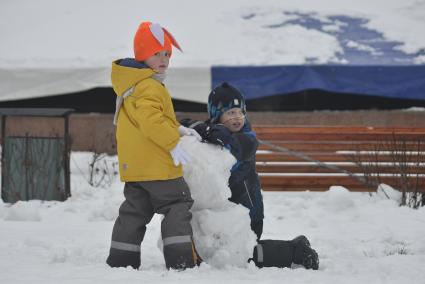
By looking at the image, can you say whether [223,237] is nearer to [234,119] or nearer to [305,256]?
[305,256]

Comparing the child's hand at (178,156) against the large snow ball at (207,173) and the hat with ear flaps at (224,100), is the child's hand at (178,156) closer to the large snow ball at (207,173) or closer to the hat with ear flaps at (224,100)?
the large snow ball at (207,173)

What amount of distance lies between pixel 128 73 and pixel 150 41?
0.26m

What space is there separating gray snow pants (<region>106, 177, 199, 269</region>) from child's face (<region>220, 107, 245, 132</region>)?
0.56 meters

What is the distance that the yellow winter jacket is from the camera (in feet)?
12.5

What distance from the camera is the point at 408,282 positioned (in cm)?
378

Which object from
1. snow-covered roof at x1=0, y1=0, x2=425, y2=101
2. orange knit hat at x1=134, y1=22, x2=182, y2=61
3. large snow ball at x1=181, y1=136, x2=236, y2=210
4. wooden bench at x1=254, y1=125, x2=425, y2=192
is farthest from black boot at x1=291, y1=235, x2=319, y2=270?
snow-covered roof at x1=0, y1=0, x2=425, y2=101

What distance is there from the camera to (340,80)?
1162 cm

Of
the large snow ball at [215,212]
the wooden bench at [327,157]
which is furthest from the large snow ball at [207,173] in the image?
the wooden bench at [327,157]

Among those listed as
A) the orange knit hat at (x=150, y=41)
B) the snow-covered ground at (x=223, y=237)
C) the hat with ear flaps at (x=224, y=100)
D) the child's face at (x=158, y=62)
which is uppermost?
the orange knit hat at (x=150, y=41)

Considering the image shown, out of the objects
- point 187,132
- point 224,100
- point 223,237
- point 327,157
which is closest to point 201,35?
point 327,157

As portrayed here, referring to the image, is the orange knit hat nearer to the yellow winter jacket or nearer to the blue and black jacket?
the yellow winter jacket

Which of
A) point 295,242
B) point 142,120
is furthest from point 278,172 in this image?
point 142,120

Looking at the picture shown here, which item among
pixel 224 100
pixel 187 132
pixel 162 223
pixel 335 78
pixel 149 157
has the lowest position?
pixel 162 223

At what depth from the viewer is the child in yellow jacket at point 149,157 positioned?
3850 millimetres
